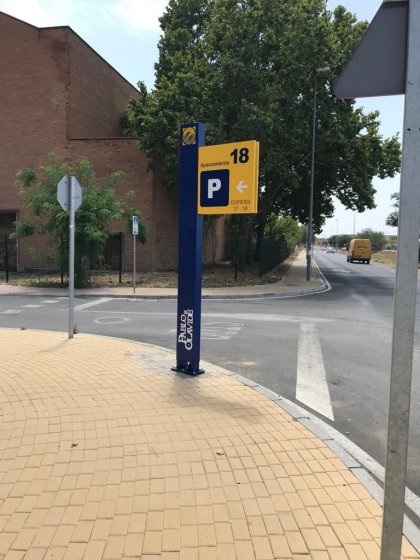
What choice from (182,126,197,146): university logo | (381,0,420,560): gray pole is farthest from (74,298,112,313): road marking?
(381,0,420,560): gray pole

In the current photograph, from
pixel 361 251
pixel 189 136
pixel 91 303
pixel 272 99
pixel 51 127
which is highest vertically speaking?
pixel 272 99

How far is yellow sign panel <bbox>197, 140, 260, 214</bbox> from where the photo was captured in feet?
17.2

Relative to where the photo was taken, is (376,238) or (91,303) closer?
(91,303)

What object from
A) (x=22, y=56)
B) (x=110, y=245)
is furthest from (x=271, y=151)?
(x=22, y=56)

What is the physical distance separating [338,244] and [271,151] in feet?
445

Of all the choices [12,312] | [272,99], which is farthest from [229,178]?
[272,99]

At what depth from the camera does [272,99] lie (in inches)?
815

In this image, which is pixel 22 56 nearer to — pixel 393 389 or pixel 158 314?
pixel 158 314

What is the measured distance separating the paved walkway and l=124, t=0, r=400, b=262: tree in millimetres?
17142

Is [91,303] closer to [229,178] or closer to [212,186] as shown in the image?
[212,186]

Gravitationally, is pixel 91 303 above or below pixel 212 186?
below

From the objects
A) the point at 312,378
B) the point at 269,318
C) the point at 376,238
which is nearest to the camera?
the point at 312,378

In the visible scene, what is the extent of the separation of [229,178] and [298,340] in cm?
447

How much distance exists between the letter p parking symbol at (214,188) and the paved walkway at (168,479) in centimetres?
217
